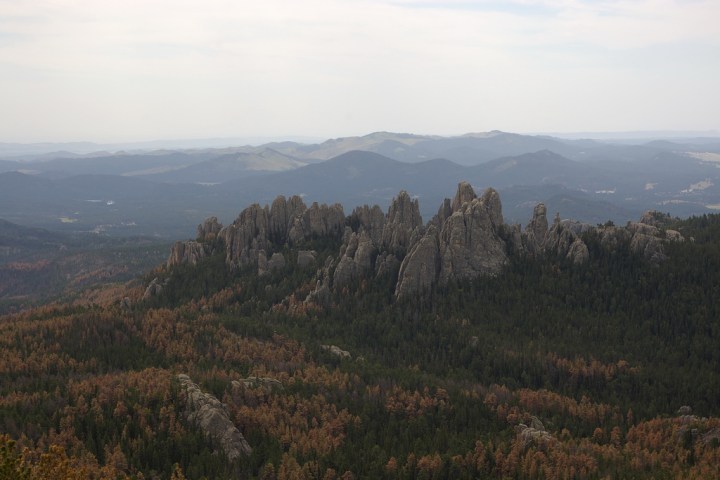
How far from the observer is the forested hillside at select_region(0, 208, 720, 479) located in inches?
3103

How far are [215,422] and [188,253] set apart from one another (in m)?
108

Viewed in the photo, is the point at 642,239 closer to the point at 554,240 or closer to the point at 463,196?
the point at 554,240

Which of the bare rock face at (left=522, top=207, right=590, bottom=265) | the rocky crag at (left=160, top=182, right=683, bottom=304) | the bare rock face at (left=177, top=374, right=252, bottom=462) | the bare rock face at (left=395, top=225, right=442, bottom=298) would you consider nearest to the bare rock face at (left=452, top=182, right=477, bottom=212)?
the rocky crag at (left=160, top=182, right=683, bottom=304)

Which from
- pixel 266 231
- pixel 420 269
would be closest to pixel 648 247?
pixel 420 269

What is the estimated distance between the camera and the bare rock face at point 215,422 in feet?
268

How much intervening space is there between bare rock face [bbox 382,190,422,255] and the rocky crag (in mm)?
260

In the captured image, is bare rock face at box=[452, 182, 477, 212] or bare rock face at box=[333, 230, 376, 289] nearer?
bare rock face at box=[333, 230, 376, 289]

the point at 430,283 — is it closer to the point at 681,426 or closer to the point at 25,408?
the point at 681,426

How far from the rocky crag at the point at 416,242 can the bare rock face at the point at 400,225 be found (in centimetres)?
26

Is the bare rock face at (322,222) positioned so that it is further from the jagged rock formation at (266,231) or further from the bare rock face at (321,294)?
the bare rock face at (321,294)

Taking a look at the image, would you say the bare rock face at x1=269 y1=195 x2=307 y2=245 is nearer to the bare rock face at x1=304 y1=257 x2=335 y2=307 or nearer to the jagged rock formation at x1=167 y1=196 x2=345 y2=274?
the jagged rock formation at x1=167 y1=196 x2=345 y2=274

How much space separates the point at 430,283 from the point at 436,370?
31624mm

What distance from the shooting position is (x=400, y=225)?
163 meters

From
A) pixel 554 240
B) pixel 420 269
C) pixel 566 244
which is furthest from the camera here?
pixel 554 240
